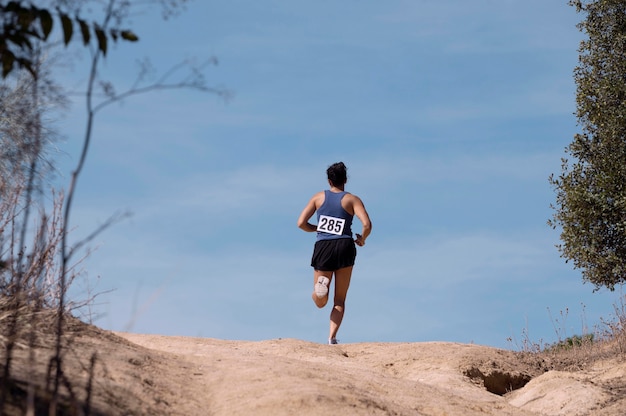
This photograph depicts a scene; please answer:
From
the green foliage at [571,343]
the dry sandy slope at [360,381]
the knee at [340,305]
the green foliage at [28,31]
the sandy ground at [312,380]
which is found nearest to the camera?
the green foliage at [28,31]

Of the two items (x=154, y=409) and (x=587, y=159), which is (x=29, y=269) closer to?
(x=154, y=409)

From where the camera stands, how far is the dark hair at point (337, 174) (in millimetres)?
13859

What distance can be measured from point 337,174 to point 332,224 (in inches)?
35.8

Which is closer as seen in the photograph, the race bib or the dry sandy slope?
the dry sandy slope

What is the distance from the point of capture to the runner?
13.5 meters

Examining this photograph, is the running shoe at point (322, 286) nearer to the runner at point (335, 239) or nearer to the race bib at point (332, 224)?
the runner at point (335, 239)

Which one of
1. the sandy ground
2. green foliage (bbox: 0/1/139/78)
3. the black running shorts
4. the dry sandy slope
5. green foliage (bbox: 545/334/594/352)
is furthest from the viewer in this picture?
green foliage (bbox: 545/334/594/352)

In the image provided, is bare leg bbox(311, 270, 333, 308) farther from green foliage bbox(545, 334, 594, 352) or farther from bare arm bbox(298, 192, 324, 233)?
green foliage bbox(545, 334, 594, 352)

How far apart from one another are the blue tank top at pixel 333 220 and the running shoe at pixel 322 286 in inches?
27.3

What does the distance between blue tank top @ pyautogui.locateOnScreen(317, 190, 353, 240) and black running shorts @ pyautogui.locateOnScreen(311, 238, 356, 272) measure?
0.10 m

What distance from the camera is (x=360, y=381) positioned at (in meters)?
9.30

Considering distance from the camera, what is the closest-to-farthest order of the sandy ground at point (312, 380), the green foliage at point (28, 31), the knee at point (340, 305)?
the green foliage at point (28, 31) → the sandy ground at point (312, 380) → the knee at point (340, 305)

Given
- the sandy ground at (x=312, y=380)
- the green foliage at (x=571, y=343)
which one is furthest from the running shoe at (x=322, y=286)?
the green foliage at (x=571, y=343)

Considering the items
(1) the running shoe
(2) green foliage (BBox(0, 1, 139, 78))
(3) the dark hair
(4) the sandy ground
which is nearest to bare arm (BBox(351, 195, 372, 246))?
(3) the dark hair
